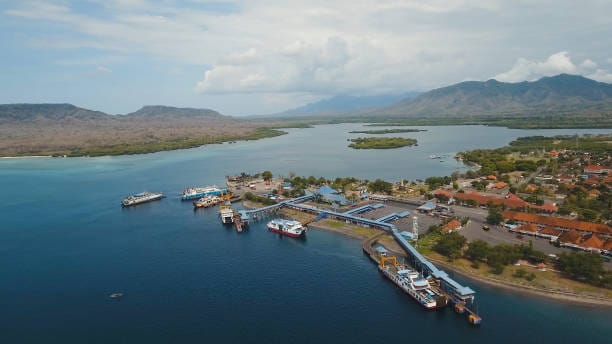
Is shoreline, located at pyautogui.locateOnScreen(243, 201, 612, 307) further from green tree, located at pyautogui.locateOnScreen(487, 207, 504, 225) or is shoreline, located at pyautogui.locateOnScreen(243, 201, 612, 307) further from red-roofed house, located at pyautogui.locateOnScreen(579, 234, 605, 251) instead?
Answer: green tree, located at pyautogui.locateOnScreen(487, 207, 504, 225)

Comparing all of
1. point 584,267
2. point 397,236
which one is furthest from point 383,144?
point 584,267

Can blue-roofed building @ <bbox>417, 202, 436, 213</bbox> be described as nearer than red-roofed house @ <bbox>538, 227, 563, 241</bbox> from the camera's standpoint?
No

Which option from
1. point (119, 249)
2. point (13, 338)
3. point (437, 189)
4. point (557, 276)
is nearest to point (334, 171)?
point (437, 189)

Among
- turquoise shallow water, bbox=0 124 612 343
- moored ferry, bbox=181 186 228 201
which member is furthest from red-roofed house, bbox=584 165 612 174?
moored ferry, bbox=181 186 228 201

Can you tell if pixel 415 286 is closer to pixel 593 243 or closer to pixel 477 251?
pixel 477 251

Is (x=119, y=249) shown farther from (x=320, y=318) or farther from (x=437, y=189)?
(x=437, y=189)

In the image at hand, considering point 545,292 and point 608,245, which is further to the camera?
point 608,245

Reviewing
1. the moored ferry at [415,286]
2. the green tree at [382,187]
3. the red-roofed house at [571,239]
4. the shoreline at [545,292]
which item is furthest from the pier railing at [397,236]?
the red-roofed house at [571,239]
